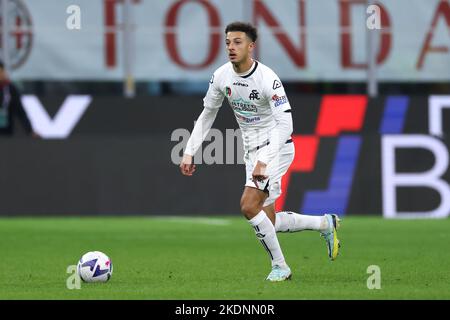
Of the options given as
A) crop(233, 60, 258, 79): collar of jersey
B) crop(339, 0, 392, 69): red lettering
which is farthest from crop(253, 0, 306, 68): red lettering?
crop(233, 60, 258, 79): collar of jersey

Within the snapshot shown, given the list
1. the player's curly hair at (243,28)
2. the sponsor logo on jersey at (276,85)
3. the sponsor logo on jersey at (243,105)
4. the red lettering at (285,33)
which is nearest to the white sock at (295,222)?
the sponsor logo on jersey at (243,105)

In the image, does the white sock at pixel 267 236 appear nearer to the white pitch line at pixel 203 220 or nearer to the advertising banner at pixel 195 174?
the white pitch line at pixel 203 220

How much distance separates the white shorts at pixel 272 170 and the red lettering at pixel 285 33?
11050mm

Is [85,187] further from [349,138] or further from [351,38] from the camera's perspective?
[351,38]

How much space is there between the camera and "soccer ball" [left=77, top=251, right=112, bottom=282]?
10.5m

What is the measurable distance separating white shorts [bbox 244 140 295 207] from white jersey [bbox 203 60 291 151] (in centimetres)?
11

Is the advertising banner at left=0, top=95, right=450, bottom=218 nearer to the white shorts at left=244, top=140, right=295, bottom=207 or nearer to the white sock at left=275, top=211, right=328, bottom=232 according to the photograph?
the white sock at left=275, top=211, right=328, bottom=232

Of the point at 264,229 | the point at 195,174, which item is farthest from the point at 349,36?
the point at 264,229

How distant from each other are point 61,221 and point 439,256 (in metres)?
7.60

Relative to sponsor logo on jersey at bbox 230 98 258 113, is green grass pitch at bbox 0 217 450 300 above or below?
below

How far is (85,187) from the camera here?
20.0m

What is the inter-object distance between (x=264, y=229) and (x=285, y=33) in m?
11.9
